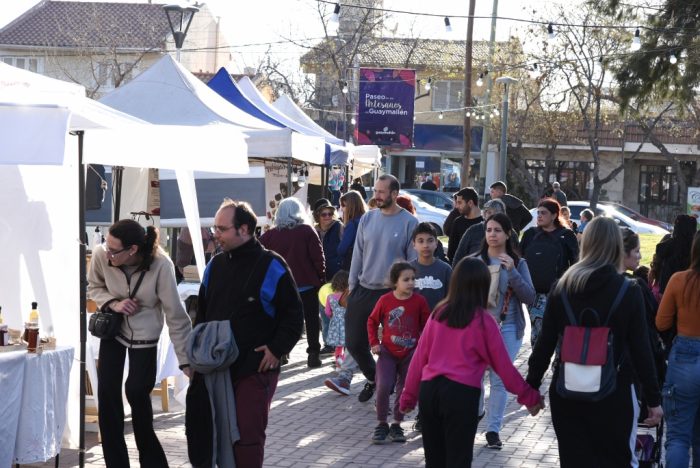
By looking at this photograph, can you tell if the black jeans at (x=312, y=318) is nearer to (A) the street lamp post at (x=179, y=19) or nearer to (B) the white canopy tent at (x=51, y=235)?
(B) the white canopy tent at (x=51, y=235)

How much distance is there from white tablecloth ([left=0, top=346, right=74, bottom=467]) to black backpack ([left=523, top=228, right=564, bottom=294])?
4806 millimetres

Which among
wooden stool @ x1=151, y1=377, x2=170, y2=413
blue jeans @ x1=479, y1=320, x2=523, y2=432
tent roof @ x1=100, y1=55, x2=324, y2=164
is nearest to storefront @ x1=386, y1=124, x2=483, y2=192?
tent roof @ x1=100, y1=55, x2=324, y2=164

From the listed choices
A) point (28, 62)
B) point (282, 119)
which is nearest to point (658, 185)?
point (28, 62)

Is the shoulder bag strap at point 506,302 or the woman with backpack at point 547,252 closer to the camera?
the shoulder bag strap at point 506,302

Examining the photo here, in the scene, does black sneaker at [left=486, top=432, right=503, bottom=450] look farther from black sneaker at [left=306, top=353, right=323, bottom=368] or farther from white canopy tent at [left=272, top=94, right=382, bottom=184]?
white canopy tent at [left=272, top=94, right=382, bottom=184]

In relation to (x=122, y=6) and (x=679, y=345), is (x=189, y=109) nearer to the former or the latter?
(x=679, y=345)

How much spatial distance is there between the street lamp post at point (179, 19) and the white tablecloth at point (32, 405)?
34.5 feet

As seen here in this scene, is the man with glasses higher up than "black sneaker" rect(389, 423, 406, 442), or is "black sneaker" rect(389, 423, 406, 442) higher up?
the man with glasses

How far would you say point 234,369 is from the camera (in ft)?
19.4

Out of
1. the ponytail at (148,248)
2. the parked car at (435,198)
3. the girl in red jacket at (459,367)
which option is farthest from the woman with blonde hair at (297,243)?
the parked car at (435,198)

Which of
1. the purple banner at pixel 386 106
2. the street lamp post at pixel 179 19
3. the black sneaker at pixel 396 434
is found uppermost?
the street lamp post at pixel 179 19

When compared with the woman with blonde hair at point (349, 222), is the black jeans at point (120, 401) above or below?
below

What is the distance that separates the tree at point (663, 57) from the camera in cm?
1481

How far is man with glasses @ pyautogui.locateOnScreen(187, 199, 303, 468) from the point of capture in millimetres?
5887
